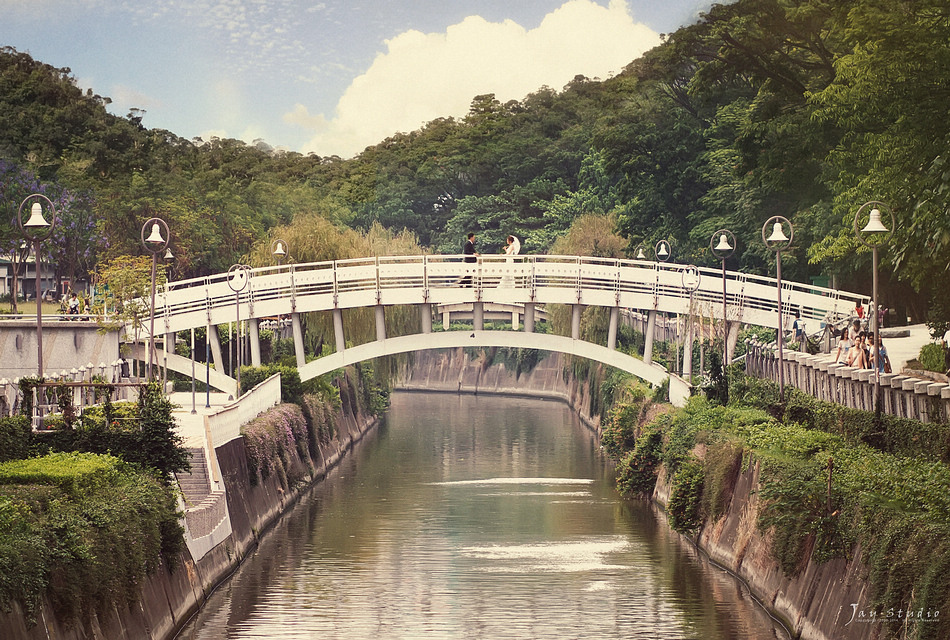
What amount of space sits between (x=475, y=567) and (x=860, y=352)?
1036cm

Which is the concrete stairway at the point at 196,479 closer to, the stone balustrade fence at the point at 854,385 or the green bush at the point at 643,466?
the stone balustrade fence at the point at 854,385

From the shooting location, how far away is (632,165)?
63156mm

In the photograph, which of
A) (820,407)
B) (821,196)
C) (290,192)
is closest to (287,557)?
(820,407)

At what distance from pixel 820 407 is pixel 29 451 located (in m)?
17.6

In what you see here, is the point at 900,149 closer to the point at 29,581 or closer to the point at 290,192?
the point at 29,581

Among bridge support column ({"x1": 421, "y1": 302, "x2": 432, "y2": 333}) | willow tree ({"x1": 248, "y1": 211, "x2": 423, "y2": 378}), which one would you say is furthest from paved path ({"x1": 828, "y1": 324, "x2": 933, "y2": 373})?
willow tree ({"x1": 248, "y1": 211, "x2": 423, "y2": 378})

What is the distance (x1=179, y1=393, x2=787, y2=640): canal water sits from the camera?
2966cm

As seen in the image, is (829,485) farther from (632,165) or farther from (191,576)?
(632,165)

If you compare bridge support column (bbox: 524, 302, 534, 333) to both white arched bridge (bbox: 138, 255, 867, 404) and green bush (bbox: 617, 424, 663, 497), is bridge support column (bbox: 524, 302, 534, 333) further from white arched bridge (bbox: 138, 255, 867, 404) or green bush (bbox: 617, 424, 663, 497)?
green bush (bbox: 617, 424, 663, 497)

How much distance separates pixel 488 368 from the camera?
97500 mm

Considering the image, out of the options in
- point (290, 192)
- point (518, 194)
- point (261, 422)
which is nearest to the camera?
point (261, 422)

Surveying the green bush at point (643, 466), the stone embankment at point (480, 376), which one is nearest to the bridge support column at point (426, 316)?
the green bush at point (643, 466)

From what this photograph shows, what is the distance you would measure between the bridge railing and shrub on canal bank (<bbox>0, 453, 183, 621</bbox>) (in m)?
23.2

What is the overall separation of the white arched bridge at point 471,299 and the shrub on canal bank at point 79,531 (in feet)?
76.2
